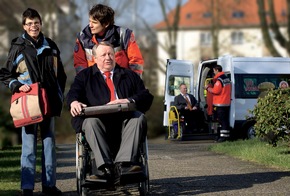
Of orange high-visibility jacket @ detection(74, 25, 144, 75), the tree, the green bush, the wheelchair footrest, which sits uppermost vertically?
the tree

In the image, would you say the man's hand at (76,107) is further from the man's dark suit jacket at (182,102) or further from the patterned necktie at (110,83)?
the man's dark suit jacket at (182,102)

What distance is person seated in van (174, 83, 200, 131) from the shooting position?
23.8m

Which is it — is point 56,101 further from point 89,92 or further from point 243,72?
point 243,72

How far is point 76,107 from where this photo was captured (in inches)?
340

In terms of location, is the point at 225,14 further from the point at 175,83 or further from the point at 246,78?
the point at 246,78

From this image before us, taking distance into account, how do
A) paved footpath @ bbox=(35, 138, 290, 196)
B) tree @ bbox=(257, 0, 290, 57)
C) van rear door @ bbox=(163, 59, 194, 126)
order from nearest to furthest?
paved footpath @ bbox=(35, 138, 290, 196) < van rear door @ bbox=(163, 59, 194, 126) < tree @ bbox=(257, 0, 290, 57)

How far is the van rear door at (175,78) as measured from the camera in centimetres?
2477

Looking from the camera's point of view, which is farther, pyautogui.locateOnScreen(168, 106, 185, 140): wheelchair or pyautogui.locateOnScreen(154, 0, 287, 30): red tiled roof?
pyautogui.locateOnScreen(154, 0, 287, 30): red tiled roof

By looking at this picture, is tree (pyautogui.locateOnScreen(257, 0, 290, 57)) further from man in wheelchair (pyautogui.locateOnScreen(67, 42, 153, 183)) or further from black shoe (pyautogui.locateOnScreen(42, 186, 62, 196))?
man in wheelchair (pyautogui.locateOnScreen(67, 42, 153, 183))

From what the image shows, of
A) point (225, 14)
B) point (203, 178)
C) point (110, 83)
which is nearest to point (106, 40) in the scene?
point (110, 83)

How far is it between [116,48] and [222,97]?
12.8 meters

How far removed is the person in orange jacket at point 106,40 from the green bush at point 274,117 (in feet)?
17.1

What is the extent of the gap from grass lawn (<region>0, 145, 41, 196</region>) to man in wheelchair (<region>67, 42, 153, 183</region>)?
4.52 feet

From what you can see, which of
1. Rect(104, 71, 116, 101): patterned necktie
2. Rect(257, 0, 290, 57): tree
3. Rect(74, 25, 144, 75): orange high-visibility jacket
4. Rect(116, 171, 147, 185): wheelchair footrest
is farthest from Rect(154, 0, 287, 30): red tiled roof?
Rect(116, 171, 147, 185): wheelchair footrest
